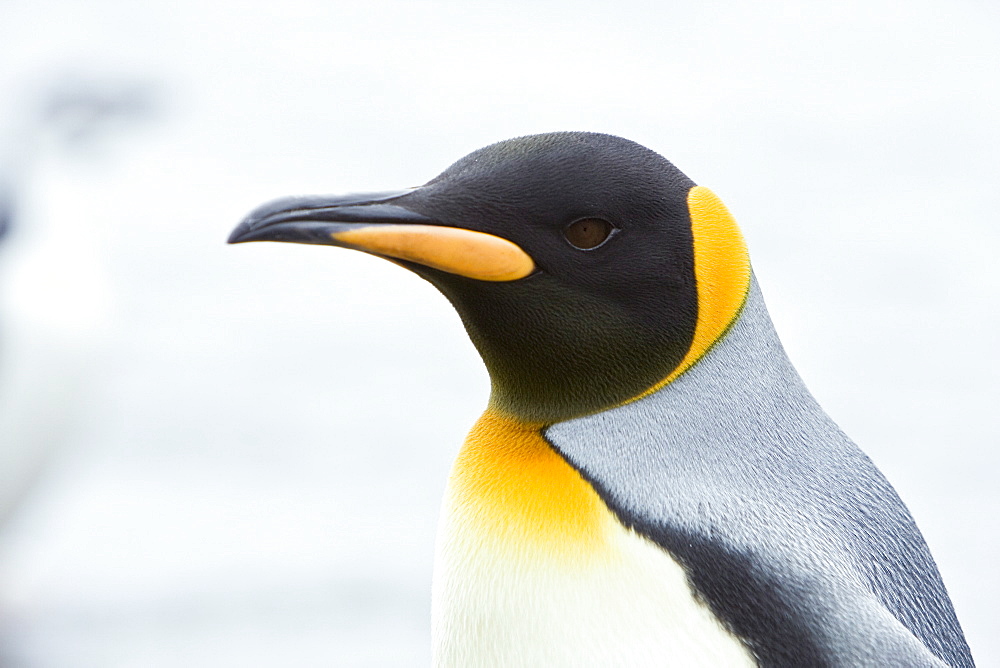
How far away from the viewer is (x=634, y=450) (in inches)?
37.8

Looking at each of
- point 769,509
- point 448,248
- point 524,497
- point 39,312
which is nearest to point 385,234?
point 448,248

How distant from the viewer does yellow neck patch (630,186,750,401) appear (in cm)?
97

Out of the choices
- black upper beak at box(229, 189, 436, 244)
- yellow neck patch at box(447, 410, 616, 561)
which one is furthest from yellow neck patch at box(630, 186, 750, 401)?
black upper beak at box(229, 189, 436, 244)

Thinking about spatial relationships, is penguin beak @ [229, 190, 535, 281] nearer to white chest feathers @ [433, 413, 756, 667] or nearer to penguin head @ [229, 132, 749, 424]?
penguin head @ [229, 132, 749, 424]

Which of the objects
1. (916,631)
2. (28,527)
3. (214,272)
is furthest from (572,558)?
(214,272)

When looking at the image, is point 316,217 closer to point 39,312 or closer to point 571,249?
point 571,249

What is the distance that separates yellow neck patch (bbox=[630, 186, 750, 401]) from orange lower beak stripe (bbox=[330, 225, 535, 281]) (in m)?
0.16

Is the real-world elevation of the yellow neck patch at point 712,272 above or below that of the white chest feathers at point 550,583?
above

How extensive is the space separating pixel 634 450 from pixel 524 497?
110 millimetres

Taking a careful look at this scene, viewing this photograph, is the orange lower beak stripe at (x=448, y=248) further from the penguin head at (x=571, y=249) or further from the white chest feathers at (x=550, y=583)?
the white chest feathers at (x=550, y=583)

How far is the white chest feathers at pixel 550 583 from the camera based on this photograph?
2.93ft

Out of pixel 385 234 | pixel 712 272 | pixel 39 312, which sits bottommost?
pixel 39 312

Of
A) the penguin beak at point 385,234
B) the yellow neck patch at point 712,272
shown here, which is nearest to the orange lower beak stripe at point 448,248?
the penguin beak at point 385,234

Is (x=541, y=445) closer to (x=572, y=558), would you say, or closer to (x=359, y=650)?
(x=572, y=558)
